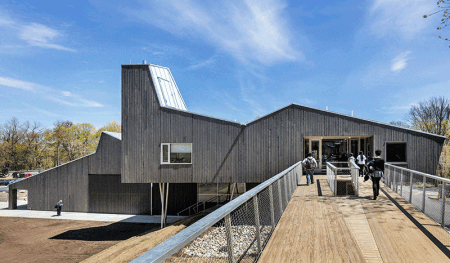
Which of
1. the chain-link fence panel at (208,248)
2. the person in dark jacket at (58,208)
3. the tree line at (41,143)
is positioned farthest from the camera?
the tree line at (41,143)

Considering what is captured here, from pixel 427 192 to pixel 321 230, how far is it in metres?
3.31

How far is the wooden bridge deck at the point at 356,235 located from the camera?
13.2 feet

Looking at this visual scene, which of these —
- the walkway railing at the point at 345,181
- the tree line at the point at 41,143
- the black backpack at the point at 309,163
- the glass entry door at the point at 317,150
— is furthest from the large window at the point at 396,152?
the tree line at the point at 41,143

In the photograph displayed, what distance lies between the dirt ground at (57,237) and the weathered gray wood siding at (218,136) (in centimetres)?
410

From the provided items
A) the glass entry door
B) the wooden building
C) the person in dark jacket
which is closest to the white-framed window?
the wooden building

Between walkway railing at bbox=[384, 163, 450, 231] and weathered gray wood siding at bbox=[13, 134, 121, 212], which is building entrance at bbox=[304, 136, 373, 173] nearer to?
walkway railing at bbox=[384, 163, 450, 231]

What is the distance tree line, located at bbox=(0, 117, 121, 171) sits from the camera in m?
52.2

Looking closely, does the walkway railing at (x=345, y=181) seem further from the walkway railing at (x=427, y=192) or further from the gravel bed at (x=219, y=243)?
the gravel bed at (x=219, y=243)

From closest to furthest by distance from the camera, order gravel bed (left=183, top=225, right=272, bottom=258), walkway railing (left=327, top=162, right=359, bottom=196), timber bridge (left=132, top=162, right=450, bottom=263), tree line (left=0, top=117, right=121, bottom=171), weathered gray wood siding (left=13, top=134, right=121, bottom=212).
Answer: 1. gravel bed (left=183, top=225, right=272, bottom=258)
2. timber bridge (left=132, top=162, right=450, bottom=263)
3. walkway railing (left=327, top=162, right=359, bottom=196)
4. weathered gray wood siding (left=13, top=134, right=121, bottom=212)
5. tree line (left=0, top=117, right=121, bottom=171)

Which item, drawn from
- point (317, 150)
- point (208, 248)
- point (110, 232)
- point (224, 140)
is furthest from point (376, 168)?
point (110, 232)

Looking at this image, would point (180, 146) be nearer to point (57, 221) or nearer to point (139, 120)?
point (139, 120)

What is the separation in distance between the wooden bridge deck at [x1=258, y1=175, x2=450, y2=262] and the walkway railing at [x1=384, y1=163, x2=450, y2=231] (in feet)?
0.73

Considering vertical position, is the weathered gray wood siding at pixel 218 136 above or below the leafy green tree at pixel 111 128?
below

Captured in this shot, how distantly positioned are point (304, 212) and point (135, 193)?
19.1 meters
